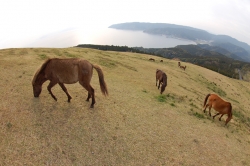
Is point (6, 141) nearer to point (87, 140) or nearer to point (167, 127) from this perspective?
point (87, 140)

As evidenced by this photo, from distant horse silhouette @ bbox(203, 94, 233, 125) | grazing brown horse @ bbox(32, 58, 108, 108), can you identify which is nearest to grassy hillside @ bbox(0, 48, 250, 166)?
distant horse silhouette @ bbox(203, 94, 233, 125)

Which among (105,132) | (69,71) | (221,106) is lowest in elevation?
(105,132)

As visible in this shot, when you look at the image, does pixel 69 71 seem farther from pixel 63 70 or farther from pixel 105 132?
pixel 105 132

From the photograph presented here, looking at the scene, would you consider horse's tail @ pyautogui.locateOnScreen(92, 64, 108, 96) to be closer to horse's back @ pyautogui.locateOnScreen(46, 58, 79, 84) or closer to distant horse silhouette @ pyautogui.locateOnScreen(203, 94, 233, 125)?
horse's back @ pyautogui.locateOnScreen(46, 58, 79, 84)

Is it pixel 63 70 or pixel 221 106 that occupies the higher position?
pixel 63 70

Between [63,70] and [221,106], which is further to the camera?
[221,106]

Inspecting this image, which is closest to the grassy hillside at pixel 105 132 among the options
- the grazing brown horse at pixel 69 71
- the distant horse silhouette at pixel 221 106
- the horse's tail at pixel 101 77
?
the distant horse silhouette at pixel 221 106

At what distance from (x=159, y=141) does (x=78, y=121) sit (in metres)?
5.45

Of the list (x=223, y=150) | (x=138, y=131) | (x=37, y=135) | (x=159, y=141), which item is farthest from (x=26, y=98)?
(x=223, y=150)

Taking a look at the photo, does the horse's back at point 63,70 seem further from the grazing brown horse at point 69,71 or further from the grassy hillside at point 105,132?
the grassy hillside at point 105,132

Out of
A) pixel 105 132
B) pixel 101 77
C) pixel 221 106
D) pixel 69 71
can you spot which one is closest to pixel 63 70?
pixel 69 71

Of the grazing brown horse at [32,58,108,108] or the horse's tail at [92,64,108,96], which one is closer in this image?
the grazing brown horse at [32,58,108,108]

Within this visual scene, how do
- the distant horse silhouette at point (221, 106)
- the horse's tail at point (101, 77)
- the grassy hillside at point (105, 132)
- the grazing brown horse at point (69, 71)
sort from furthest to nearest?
the distant horse silhouette at point (221, 106) → the horse's tail at point (101, 77) → the grazing brown horse at point (69, 71) → the grassy hillside at point (105, 132)

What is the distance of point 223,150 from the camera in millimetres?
11703
